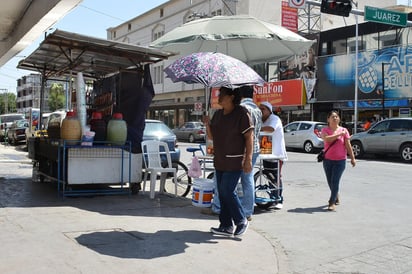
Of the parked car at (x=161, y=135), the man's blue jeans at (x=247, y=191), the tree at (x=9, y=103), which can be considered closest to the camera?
the man's blue jeans at (x=247, y=191)

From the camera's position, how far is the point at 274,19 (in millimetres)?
41594

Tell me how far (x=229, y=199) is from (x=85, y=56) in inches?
207

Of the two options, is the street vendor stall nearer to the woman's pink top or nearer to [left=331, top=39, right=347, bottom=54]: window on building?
the woman's pink top

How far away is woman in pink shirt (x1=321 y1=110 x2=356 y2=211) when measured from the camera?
816 cm

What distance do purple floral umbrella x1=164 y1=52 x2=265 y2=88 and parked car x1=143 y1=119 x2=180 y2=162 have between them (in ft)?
16.9

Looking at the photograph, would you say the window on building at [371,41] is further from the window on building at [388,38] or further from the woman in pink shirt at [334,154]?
the woman in pink shirt at [334,154]

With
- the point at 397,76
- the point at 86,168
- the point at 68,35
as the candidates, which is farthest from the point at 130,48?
the point at 397,76

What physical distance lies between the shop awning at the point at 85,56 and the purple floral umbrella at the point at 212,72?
6.11 ft

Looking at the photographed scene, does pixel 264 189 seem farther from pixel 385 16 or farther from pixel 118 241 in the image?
pixel 385 16

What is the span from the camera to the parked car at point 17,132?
27.5 meters

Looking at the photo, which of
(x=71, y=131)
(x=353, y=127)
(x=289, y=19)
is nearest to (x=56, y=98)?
(x=289, y=19)

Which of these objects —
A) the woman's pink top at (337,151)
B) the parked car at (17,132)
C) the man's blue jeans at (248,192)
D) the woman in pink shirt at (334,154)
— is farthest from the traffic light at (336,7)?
the parked car at (17,132)

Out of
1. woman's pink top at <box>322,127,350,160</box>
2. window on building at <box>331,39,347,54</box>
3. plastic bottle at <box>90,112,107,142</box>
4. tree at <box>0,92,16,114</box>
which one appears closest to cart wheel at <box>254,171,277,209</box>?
woman's pink top at <box>322,127,350,160</box>

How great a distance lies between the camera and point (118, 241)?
222 inches
